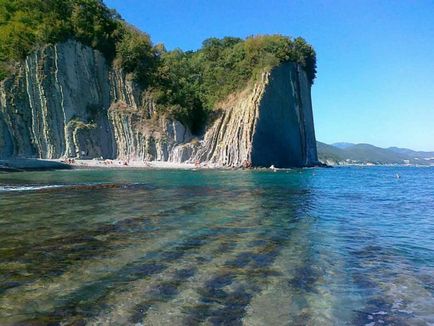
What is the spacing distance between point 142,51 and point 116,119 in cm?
1327

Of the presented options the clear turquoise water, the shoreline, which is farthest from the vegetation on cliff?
the clear turquoise water

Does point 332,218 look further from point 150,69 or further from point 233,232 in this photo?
point 150,69

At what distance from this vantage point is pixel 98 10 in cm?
6806

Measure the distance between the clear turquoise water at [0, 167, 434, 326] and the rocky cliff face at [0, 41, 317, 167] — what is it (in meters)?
49.7

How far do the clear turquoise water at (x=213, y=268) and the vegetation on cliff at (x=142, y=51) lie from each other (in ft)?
180

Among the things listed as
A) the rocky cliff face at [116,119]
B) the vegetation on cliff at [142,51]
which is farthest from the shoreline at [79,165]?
the vegetation on cliff at [142,51]

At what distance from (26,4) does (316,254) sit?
70.8 m

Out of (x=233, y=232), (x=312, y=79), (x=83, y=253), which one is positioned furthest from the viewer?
(x=312, y=79)

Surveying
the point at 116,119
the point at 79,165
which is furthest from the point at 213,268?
the point at 116,119

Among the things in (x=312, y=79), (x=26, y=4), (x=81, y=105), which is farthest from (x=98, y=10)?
(x=312, y=79)

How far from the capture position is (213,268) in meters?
7.72

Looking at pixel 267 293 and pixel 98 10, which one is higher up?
pixel 98 10

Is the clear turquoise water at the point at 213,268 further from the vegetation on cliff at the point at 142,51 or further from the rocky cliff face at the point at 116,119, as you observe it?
the vegetation on cliff at the point at 142,51

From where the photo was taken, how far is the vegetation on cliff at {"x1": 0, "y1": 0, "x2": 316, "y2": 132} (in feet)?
201
